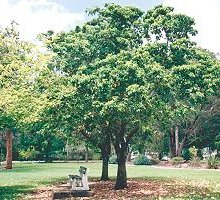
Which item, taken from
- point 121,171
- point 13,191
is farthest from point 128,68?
point 13,191

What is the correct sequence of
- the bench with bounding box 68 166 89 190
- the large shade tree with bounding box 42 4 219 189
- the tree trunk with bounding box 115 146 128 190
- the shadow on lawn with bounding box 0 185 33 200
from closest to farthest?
the large shade tree with bounding box 42 4 219 189 < the bench with bounding box 68 166 89 190 < the shadow on lawn with bounding box 0 185 33 200 < the tree trunk with bounding box 115 146 128 190

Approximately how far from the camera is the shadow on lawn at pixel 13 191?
24734 mm

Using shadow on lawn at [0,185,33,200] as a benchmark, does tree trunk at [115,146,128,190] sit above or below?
above

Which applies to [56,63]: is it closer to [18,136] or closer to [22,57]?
[22,57]

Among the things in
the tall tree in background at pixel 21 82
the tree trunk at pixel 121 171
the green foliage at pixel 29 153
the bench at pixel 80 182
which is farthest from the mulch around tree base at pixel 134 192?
the green foliage at pixel 29 153

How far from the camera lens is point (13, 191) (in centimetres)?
2750

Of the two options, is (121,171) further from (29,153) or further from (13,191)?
(29,153)

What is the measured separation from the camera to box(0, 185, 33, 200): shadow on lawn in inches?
974

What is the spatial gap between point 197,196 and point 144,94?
5.80 meters

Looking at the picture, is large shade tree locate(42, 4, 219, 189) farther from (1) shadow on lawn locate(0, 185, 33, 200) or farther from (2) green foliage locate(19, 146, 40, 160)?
(2) green foliage locate(19, 146, 40, 160)

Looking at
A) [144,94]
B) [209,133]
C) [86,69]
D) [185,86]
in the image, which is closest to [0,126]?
[86,69]

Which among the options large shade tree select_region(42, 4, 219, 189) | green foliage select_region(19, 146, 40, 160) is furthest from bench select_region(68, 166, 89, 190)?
green foliage select_region(19, 146, 40, 160)

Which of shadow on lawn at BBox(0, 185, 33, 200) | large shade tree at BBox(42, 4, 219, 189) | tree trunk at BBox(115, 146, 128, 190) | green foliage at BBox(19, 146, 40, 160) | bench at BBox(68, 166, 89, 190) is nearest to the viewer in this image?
large shade tree at BBox(42, 4, 219, 189)

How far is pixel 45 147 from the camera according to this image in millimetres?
81688
